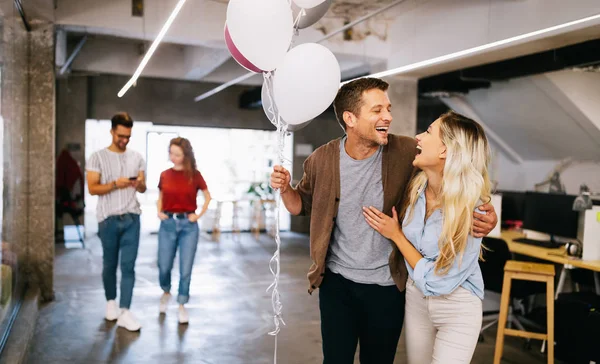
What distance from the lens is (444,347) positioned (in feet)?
6.35

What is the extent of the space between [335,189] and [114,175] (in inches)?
105

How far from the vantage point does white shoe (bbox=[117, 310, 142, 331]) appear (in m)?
4.25

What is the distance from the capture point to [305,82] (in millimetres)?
2180

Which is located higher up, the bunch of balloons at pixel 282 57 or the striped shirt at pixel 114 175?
the bunch of balloons at pixel 282 57

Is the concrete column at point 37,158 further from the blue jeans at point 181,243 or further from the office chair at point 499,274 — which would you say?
the office chair at point 499,274

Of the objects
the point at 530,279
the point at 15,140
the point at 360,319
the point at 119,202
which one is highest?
the point at 15,140

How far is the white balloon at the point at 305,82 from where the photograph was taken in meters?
2.18

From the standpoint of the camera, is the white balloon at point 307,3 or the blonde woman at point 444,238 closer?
the blonde woman at point 444,238

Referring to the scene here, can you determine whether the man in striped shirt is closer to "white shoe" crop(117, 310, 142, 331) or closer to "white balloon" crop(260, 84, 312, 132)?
"white shoe" crop(117, 310, 142, 331)

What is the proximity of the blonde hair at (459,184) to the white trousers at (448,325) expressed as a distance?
0.49 ft

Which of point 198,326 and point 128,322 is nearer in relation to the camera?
point 128,322

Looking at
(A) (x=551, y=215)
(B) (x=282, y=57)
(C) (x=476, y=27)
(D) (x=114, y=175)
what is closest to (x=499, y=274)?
(A) (x=551, y=215)

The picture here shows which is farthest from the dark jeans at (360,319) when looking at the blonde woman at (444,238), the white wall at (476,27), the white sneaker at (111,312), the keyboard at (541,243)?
the white wall at (476,27)

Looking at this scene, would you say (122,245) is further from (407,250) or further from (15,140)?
(407,250)
